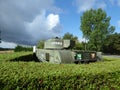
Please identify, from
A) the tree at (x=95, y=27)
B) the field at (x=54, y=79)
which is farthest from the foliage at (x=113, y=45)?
the field at (x=54, y=79)

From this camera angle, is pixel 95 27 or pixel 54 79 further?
pixel 95 27

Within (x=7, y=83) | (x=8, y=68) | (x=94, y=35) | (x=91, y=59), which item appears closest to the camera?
(x=7, y=83)

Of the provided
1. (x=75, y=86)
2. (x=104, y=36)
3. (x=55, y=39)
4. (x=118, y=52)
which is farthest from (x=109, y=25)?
(x=75, y=86)

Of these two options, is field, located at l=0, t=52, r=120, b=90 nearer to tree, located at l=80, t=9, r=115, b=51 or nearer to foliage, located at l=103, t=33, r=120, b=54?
tree, located at l=80, t=9, r=115, b=51

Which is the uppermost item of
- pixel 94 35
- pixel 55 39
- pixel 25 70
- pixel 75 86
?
pixel 94 35

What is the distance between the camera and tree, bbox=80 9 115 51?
208 ft

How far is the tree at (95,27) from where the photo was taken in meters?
63.3

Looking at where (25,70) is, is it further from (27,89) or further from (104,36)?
(104,36)

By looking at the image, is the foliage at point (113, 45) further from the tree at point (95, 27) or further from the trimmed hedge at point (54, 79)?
the trimmed hedge at point (54, 79)

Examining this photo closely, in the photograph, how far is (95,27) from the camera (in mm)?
65250

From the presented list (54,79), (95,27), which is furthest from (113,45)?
(54,79)

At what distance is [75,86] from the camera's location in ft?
25.8

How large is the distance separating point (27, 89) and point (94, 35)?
5693 cm

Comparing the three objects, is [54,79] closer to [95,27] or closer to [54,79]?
[54,79]
